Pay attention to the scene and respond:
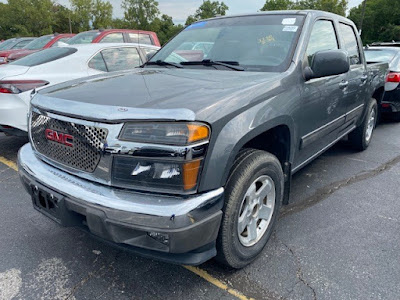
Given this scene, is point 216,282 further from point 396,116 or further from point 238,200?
point 396,116

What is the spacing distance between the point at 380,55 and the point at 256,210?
20.8ft

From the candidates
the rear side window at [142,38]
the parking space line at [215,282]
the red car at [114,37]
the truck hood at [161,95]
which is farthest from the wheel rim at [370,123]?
the rear side window at [142,38]

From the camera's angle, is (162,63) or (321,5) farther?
(321,5)

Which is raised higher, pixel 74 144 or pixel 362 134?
pixel 74 144

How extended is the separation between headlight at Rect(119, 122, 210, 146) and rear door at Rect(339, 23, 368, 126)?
2.56 metres

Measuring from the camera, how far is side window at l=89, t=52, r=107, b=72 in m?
5.13

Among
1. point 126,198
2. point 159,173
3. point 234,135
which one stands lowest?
point 126,198

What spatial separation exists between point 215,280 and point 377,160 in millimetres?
3500

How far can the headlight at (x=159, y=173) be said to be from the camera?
175 cm

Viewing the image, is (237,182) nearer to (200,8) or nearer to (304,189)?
(304,189)

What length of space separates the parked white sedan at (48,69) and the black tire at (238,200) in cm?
239

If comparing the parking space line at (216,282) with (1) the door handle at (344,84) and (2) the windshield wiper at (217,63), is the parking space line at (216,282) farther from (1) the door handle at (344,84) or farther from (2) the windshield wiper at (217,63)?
(1) the door handle at (344,84)

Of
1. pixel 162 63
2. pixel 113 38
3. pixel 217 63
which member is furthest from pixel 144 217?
pixel 113 38

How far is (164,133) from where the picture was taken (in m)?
1.76
